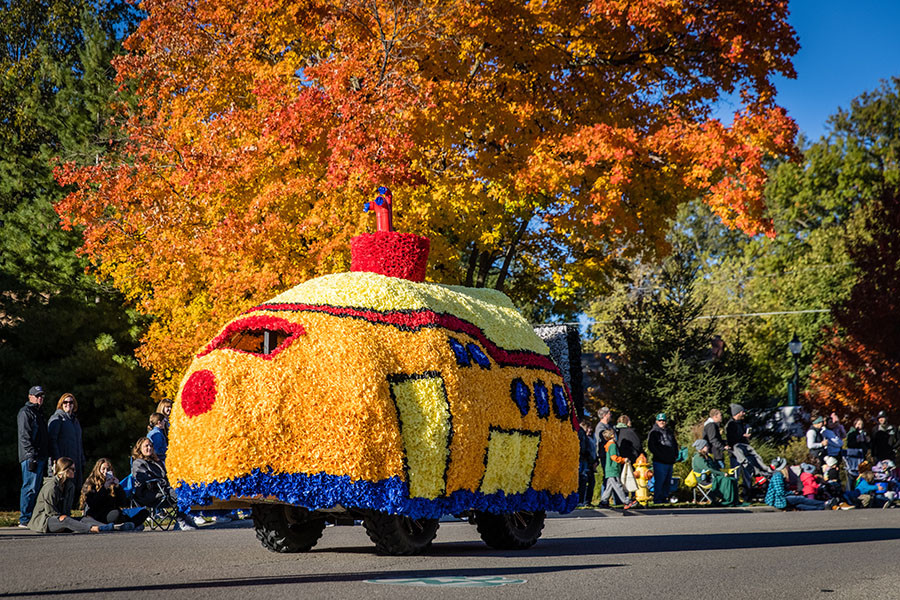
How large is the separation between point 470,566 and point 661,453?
11956 mm

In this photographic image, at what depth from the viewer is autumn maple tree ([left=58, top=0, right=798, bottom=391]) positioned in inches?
661

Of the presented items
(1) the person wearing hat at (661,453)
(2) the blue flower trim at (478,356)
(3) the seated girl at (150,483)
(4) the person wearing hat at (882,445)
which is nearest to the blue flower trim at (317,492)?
(2) the blue flower trim at (478,356)

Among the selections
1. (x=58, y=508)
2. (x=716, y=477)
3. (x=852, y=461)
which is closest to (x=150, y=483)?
(x=58, y=508)

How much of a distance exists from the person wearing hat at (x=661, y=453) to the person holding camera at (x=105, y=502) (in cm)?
909

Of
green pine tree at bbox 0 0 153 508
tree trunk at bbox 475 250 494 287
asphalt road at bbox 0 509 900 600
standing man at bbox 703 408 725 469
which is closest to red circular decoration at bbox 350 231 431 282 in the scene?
asphalt road at bbox 0 509 900 600

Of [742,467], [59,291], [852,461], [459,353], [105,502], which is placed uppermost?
[59,291]

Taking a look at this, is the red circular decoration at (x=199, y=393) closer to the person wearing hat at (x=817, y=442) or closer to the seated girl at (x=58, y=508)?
the seated girl at (x=58, y=508)

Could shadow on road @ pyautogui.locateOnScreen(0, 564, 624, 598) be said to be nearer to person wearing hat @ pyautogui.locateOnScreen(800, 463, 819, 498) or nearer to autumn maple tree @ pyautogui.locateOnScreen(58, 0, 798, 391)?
autumn maple tree @ pyautogui.locateOnScreen(58, 0, 798, 391)

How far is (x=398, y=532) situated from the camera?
10055mm

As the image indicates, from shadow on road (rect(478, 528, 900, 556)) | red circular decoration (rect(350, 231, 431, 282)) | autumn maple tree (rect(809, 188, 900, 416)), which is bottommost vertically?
shadow on road (rect(478, 528, 900, 556))

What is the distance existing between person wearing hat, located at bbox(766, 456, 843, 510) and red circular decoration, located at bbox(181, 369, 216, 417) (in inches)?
573

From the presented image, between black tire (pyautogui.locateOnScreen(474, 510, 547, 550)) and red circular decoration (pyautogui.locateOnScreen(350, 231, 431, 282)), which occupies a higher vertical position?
red circular decoration (pyautogui.locateOnScreen(350, 231, 431, 282))

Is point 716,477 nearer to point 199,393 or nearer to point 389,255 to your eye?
point 389,255

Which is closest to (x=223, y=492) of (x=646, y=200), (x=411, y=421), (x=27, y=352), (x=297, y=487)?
(x=297, y=487)
